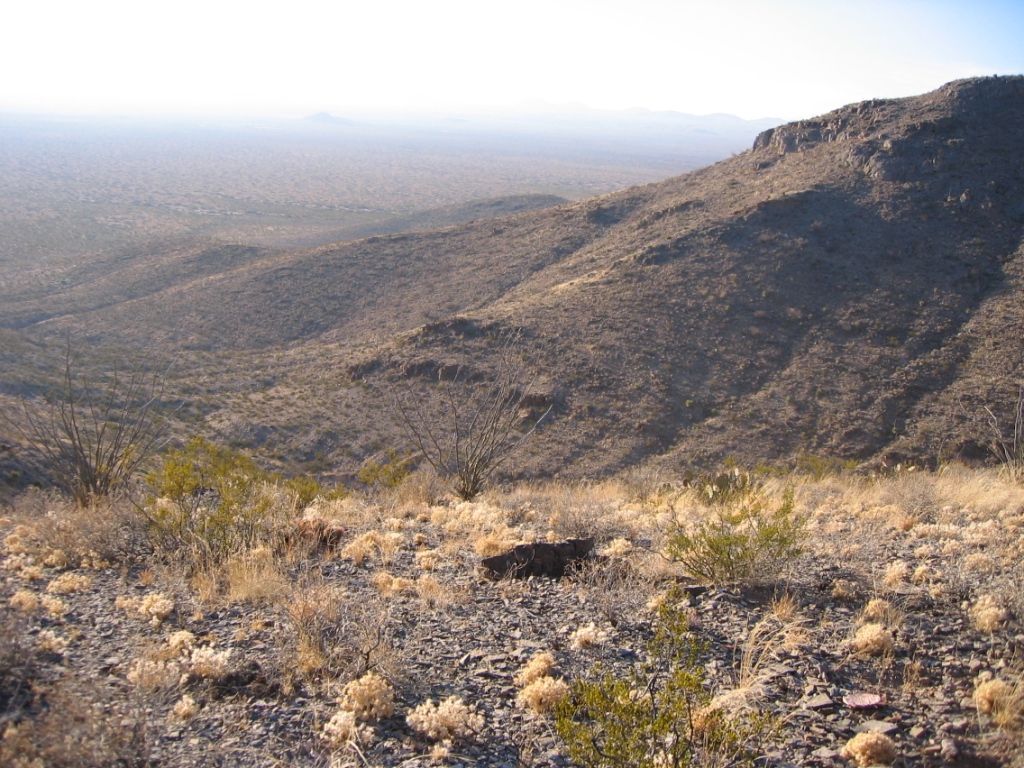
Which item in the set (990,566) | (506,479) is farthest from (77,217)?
(990,566)

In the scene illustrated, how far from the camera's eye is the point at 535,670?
3938 mm

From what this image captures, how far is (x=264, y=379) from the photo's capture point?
2878 cm

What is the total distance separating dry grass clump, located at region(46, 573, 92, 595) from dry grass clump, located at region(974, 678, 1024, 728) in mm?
5780

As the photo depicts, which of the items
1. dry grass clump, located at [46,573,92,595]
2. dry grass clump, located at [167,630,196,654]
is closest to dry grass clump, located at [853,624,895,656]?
dry grass clump, located at [167,630,196,654]

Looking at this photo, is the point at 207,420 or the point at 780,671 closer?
the point at 780,671

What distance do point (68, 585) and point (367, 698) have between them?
293cm

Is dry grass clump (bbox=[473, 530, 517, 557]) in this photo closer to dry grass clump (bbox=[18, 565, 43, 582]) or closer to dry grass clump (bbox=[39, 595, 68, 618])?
dry grass clump (bbox=[39, 595, 68, 618])

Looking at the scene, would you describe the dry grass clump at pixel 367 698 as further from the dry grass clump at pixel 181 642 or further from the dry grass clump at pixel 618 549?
the dry grass clump at pixel 618 549

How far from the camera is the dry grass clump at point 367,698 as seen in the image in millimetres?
Answer: 3510

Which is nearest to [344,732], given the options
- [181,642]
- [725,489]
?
[181,642]

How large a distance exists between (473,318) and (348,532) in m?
23.1

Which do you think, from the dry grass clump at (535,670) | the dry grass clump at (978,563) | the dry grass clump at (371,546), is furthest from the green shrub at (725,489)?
the dry grass clump at (535,670)

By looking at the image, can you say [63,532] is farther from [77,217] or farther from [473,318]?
[77,217]

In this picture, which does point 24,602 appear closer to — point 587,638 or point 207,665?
point 207,665
